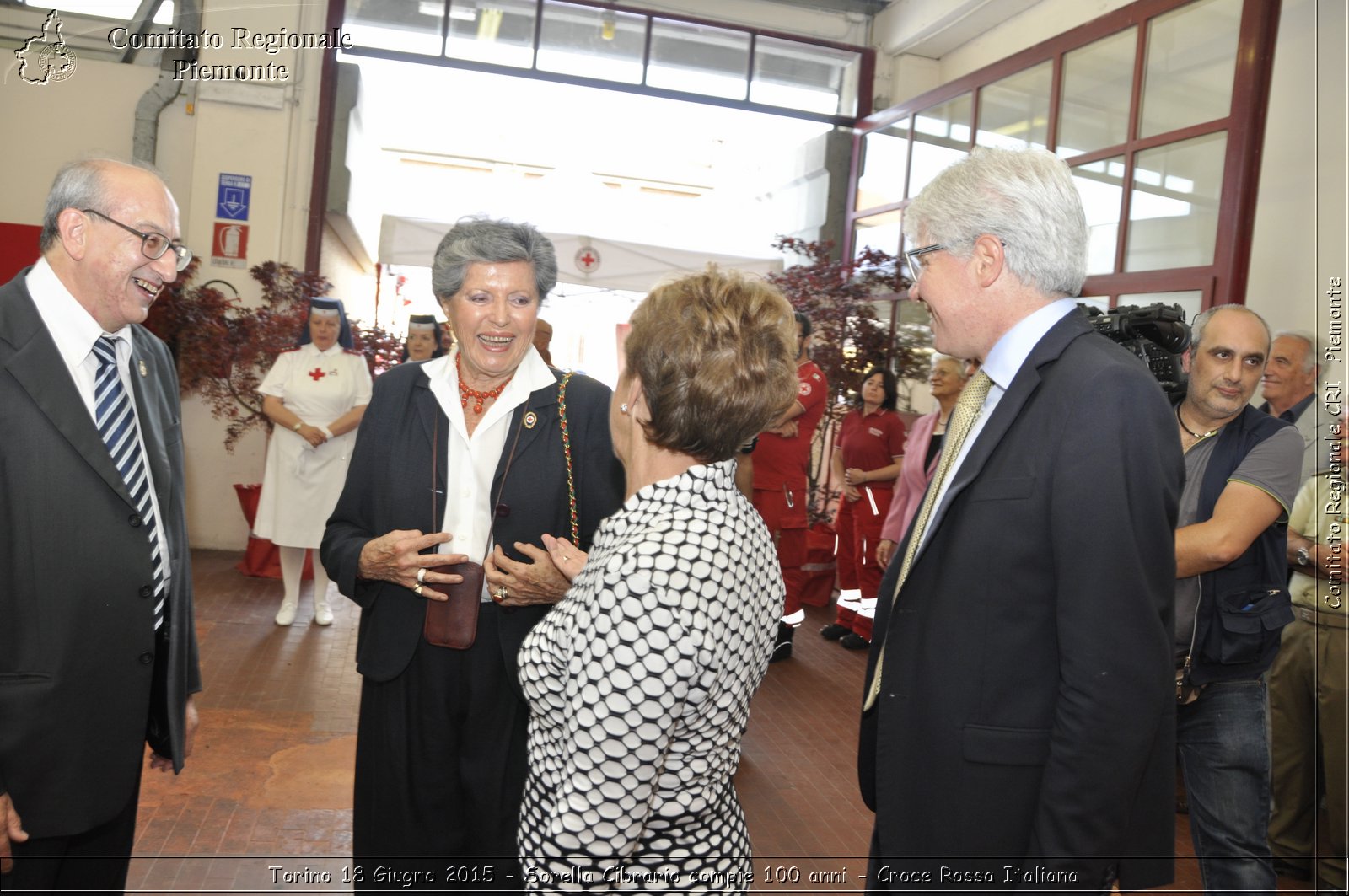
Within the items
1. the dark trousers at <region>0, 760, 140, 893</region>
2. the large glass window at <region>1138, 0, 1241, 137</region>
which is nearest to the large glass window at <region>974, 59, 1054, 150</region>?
the large glass window at <region>1138, 0, 1241, 137</region>

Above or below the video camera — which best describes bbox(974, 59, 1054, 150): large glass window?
above

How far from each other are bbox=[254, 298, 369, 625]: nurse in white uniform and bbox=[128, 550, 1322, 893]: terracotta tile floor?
49 cm

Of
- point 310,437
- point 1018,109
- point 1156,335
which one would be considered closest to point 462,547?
point 1156,335

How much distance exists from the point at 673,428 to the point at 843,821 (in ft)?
9.57

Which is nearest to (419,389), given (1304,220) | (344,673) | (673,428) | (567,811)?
(673,428)

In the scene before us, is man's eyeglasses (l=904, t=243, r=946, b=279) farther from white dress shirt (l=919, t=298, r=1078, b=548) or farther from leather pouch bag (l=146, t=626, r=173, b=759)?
leather pouch bag (l=146, t=626, r=173, b=759)

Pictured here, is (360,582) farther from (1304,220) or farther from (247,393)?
(247,393)

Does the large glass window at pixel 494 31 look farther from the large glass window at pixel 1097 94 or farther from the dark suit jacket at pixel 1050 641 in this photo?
the dark suit jacket at pixel 1050 641

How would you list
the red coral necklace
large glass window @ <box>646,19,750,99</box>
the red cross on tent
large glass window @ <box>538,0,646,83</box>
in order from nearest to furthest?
the red coral necklace, large glass window @ <box>538,0,646,83</box>, the red cross on tent, large glass window @ <box>646,19,750,99</box>

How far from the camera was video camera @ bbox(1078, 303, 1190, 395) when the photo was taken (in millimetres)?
2504

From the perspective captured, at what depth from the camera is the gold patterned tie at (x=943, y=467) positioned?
1.82 meters

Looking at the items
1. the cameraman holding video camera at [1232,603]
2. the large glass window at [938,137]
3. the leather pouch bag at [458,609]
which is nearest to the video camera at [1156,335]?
→ the cameraman holding video camera at [1232,603]

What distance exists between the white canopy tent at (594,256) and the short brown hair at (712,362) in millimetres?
7123

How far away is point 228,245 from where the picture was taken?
324 inches
